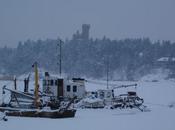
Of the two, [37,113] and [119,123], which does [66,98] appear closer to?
[37,113]

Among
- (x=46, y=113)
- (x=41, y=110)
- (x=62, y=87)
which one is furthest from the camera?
(x=62, y=87)

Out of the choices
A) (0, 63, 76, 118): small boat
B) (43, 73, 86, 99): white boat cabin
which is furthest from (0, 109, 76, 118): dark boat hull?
(43, 73, 86, 99): white boat cabin

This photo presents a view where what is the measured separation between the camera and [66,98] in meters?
44.0

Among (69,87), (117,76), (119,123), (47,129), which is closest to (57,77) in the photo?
(69,87)

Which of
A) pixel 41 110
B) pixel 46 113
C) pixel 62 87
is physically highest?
pixel 62 87

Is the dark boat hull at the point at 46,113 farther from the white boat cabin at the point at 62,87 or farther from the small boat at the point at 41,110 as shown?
the white boat cabin at the point at 62,87

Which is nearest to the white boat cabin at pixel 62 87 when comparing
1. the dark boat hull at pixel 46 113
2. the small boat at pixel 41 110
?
the small boat at pixel 41 110

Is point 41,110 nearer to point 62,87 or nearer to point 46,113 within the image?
point 46,113

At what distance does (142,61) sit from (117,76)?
508 inches

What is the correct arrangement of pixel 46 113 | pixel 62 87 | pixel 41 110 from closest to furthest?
pixel 46 113 → pixel 41 110 → pixel 62 87

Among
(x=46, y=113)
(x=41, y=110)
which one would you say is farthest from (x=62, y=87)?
(x=46, y=113)

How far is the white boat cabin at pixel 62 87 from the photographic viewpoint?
4512cm

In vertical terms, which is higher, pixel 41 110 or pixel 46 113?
pixel 41 110

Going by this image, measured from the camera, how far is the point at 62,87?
45344mm
